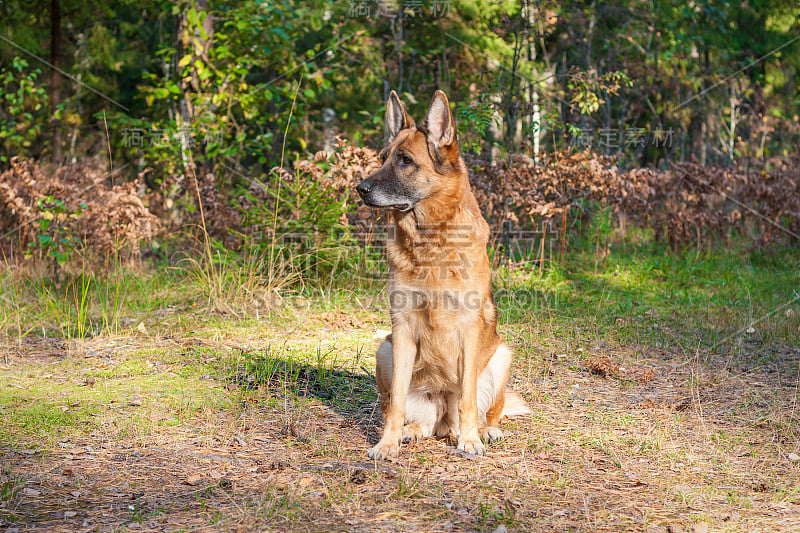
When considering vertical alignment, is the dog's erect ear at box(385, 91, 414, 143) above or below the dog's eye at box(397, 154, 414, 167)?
above

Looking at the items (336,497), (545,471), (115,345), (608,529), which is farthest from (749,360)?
(115,345)

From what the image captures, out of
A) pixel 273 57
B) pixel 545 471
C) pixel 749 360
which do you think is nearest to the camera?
pixel 545 471

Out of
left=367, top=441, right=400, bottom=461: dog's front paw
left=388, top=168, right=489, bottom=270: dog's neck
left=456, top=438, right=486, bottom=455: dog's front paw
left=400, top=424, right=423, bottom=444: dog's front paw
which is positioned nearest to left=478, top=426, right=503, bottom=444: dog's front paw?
left=456, top=438, right=486, bottom=455: dog's front paw

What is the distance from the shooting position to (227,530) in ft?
9.12

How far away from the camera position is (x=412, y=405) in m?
4.18

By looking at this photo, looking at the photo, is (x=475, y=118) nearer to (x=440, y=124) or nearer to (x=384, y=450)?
(x=440, y=124)

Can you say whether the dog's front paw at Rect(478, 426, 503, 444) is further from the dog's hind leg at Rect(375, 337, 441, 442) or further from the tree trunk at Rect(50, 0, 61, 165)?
the tree trunk at Rect(50, 0, 61, 165)

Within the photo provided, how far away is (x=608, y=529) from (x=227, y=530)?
160cm

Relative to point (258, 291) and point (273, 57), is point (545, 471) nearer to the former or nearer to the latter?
point (258, 291)

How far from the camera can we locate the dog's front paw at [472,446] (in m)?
3.84

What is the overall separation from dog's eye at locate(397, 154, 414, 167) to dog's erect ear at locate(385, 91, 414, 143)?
0.73 ft

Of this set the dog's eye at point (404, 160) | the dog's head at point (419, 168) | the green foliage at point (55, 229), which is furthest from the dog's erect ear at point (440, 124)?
the green foliage at point (55, 229)

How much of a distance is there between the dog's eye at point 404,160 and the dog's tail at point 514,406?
168 centimetres

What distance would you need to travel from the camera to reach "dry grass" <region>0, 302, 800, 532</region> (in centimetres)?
299
